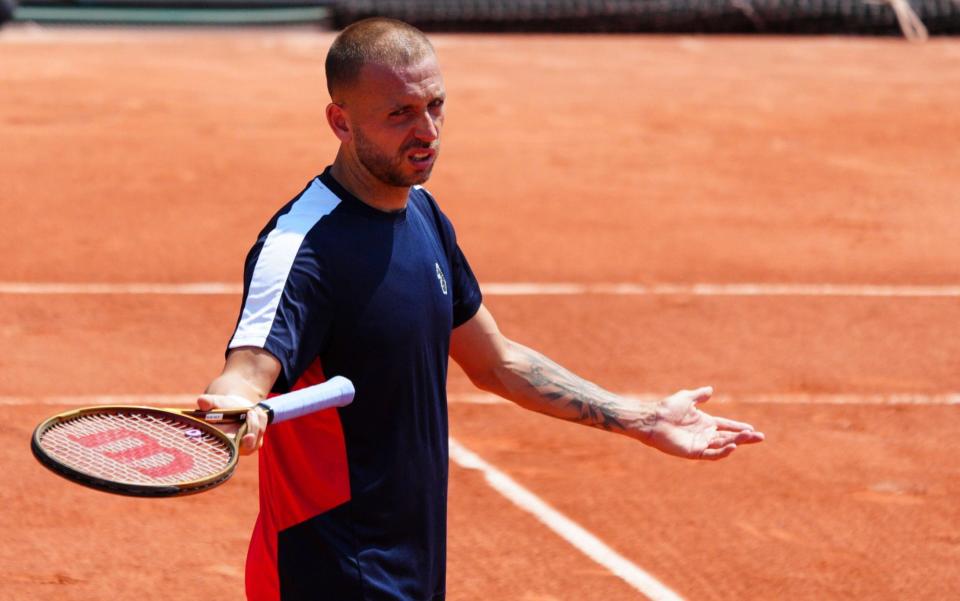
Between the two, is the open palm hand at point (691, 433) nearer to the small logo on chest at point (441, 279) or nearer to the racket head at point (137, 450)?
the small logo on chest at point (441, 279)

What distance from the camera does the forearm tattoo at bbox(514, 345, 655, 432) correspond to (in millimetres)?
4934

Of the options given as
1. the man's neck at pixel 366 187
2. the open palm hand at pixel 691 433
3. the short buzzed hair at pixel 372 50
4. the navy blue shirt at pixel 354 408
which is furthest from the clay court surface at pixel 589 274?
the short buzzed hair at pixel 372 50

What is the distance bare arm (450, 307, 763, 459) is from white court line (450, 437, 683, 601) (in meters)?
2.14

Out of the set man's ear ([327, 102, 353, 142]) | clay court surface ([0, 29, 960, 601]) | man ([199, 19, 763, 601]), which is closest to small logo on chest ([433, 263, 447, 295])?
man ([199, 19, 763, 601])

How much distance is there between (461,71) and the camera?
63.3 feet

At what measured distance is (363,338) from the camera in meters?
4.17

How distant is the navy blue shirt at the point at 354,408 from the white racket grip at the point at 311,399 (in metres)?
0.17

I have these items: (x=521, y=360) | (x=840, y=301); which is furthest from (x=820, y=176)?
(x=521, y=360)

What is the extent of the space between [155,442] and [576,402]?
1539 mm

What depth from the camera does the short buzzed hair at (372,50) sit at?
423cm

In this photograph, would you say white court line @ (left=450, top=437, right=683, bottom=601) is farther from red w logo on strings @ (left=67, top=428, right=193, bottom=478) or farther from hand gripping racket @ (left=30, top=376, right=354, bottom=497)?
red w logo on strings @ (left=67, top=428, right=193, bottom=478)

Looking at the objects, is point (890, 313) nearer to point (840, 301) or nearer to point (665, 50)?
point (840, 301)

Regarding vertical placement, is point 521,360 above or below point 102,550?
above

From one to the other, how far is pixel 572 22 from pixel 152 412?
61.1 feet
